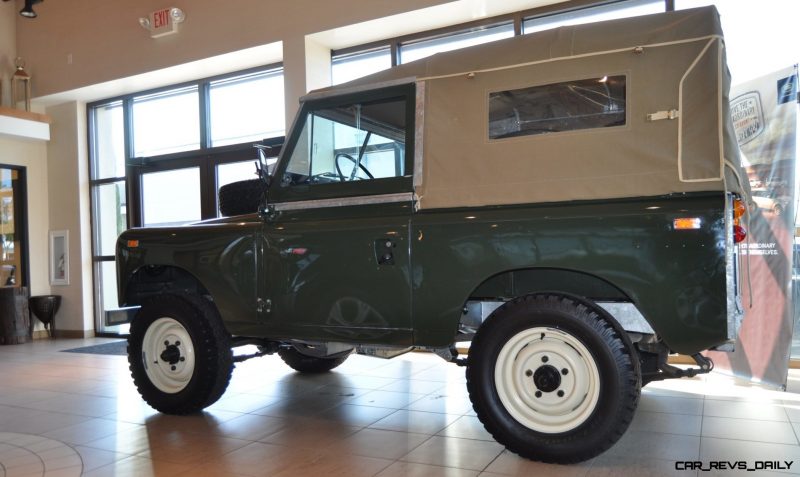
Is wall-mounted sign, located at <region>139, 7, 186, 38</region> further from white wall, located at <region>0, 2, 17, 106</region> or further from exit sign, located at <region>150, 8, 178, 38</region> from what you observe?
white wall, located at <region>0, 2, 17, 106</region>

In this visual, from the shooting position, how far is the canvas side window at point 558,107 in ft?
10.1

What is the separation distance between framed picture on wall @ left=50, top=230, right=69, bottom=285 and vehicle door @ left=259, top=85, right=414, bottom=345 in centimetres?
686

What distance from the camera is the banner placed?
4.59 m

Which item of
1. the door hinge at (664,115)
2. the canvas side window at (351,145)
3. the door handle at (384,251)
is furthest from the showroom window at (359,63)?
the door hinge at (664,115)

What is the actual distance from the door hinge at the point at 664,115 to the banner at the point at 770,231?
85.4 inches

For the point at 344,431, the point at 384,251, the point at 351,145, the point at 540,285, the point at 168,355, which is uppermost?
the point at 351,145

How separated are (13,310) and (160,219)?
7.49 ft

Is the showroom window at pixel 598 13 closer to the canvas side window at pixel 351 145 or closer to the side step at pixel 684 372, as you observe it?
the canvas side window at pixel 351 145

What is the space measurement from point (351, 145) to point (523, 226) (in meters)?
1.24

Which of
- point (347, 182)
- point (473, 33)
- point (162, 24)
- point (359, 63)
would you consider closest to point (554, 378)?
point (347, 182)

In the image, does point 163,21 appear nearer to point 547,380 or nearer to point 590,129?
point 590,129

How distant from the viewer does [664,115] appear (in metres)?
2.95

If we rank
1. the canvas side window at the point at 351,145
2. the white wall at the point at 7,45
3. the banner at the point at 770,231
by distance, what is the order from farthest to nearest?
1. the white wall at the point at 7,45
2. the banner at the point at 770,231
3. the canvas side window at the point at 351,145

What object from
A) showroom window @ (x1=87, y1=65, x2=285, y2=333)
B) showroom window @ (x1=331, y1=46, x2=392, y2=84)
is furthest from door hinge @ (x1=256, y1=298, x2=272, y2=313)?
showroom window @ (x1=331, y1=46, x2=392, y2=84)
